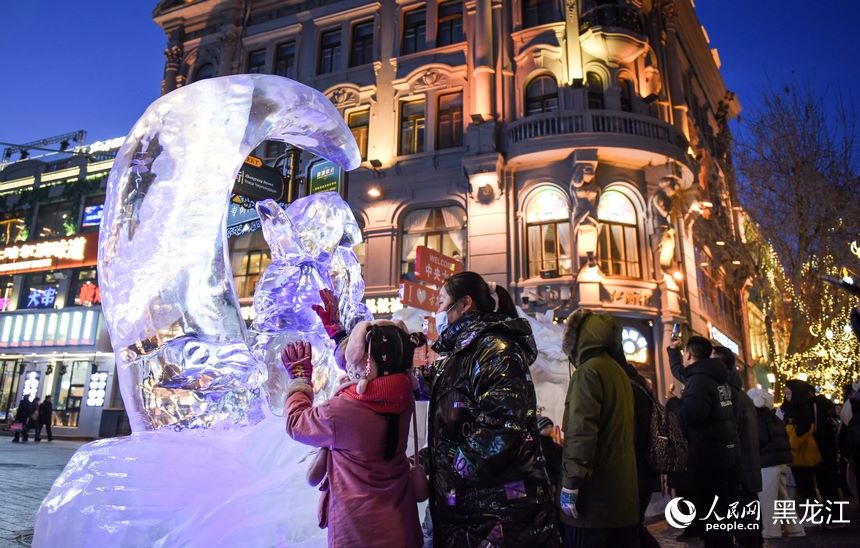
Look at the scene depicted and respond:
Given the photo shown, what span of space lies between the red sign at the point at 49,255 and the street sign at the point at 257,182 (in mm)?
12311

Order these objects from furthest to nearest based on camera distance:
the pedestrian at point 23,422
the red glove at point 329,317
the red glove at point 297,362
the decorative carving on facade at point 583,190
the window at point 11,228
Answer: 1. the window at point 11,228
2. the pedestrian at point 23,422
3. the decorative carving on facade at point 583,190
4. the red glove at point 329,317
5. the red glove at point 297,362

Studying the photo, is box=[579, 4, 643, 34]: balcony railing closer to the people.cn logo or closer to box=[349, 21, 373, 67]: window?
box=[349, 21, 373, 67]: window

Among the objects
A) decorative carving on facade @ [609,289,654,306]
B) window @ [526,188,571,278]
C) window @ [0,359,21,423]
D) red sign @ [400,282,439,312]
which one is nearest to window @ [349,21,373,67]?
window @ [526,188,571,278]

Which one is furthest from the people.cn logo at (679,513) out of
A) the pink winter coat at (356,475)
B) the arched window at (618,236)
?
the arched window at (618,236)

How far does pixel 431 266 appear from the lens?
420 inches

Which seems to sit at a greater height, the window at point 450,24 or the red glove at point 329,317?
the window at point 450,24

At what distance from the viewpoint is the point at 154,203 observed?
3.63 meters

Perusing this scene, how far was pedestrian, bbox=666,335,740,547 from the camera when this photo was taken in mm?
4457

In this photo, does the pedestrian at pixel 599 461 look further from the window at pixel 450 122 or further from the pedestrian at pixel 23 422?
the pedestrian at pixel 23 422

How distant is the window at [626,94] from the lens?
639 inches

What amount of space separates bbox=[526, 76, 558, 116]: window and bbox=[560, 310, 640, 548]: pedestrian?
14108mm

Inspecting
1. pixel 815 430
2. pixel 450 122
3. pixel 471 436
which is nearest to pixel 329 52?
pixel 450 122

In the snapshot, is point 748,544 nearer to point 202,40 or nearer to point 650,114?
point 650,114

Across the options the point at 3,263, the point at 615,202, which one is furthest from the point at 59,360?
the point at 615,202
